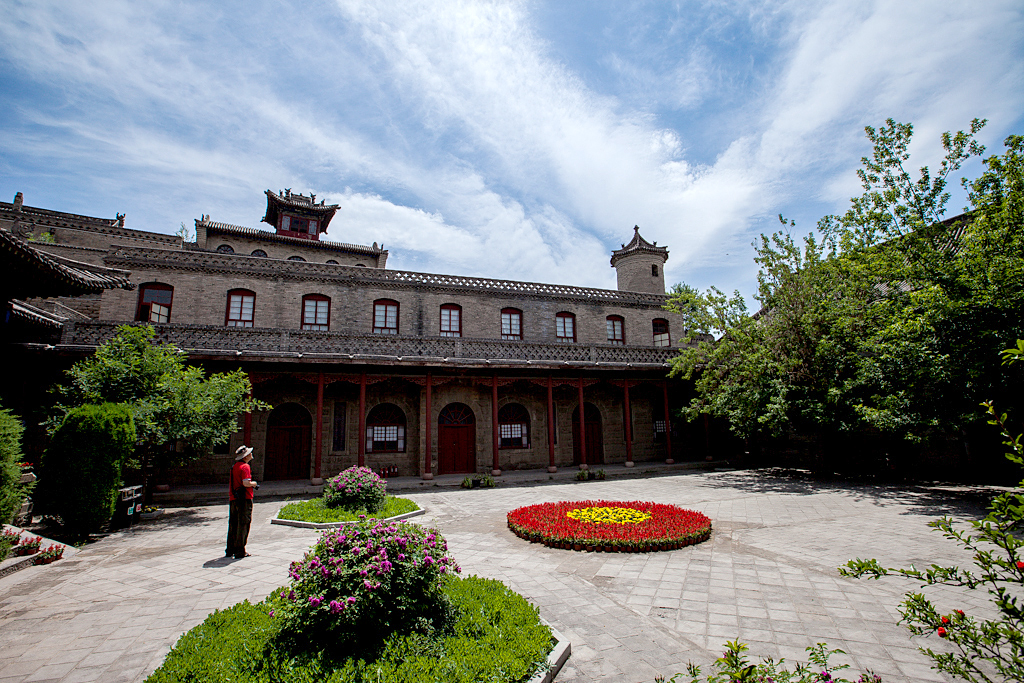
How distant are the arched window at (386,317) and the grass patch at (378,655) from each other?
15.7 meters

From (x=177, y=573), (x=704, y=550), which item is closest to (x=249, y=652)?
(x=177, y=573)

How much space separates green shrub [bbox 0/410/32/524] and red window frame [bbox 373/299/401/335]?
12818 mm

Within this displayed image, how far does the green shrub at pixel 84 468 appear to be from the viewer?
27.1ft

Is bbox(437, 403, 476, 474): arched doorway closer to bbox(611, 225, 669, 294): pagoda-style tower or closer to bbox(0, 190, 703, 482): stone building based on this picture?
bbox(0, 190, 703, 482): stone building

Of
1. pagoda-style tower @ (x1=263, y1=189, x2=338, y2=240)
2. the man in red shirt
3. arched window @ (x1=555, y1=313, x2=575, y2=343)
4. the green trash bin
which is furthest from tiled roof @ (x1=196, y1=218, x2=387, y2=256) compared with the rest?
the man in red shirt

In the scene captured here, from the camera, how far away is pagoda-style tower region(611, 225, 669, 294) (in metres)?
27.5

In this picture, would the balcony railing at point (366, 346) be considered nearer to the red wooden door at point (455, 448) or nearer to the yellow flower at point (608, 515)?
the red wooden door at point (455, 448)

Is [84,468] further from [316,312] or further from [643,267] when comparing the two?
[643,267]

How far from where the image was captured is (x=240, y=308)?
1825 cm

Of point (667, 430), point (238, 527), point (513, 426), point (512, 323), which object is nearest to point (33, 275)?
point (238, 527)

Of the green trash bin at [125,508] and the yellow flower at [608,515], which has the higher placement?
the green trash bin at [125,508]

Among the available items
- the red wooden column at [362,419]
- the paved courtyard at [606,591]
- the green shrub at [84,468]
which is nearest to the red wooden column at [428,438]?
the red wooden column at [362,419]

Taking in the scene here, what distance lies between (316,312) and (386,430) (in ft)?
18.0

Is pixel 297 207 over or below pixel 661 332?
over
